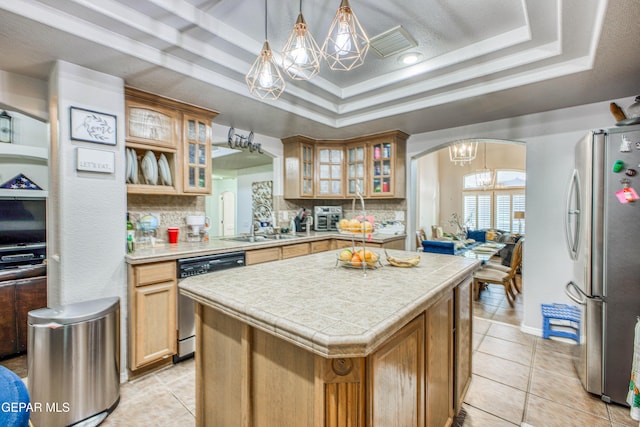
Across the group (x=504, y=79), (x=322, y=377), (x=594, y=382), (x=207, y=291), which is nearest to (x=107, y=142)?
(x=207, y=291)

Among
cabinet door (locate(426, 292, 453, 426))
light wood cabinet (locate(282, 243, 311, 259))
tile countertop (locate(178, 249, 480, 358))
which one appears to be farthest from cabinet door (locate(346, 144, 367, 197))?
cabinet door (locate(426, 292, 453, 426))

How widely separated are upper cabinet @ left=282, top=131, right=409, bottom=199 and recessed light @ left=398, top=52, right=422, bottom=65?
1.34 m

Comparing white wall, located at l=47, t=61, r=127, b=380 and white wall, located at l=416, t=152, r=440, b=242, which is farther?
white wall, located at l=416, t=152, r=440, b=242

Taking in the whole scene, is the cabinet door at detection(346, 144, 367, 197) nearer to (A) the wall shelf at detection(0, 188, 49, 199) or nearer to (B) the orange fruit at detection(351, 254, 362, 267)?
(B) the orange fruit at detection(351, 254, 362, 267)

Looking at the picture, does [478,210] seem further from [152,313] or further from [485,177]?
[152,313]

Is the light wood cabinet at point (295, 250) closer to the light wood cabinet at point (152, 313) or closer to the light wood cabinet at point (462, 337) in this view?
the light wood cabinet at point (152, 313)

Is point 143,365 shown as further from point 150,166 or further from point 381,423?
point 381,423

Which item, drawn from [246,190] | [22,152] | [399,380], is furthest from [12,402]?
[246,190]

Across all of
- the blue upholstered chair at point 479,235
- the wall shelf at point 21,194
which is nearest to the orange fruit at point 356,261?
the wall shelf at point 21,194

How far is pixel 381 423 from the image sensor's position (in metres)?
0.97

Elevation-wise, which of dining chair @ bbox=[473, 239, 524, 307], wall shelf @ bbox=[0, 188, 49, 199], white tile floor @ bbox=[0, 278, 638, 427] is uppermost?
wall shelf @ bbox=[0, 188, 49, 199]

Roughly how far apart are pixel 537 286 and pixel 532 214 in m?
0.76

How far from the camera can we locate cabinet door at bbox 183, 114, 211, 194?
2824 mm

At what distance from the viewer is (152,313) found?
2.27 meters
